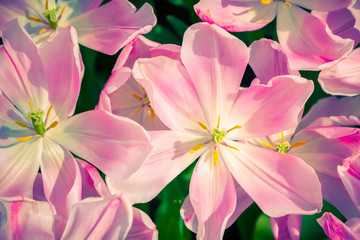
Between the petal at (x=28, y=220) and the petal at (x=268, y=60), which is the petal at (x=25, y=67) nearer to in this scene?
the petal at (x=28, y=220)

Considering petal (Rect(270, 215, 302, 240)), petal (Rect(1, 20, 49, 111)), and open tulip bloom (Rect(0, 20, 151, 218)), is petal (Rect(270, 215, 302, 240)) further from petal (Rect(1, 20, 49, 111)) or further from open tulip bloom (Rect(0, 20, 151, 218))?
petal (Rect(1, 20, 49, 111))

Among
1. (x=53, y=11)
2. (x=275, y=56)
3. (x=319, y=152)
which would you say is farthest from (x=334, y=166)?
(x=53, y=11)

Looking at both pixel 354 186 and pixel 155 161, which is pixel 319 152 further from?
pixel 155 161

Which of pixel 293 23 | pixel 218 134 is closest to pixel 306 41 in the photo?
pixel 293 23

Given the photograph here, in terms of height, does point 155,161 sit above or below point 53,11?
below

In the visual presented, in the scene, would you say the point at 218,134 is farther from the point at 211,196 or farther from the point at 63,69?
the point at 63,69

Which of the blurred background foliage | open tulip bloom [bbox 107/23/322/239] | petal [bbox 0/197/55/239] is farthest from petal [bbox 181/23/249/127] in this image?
petal [bbox 0/197/55/239]
